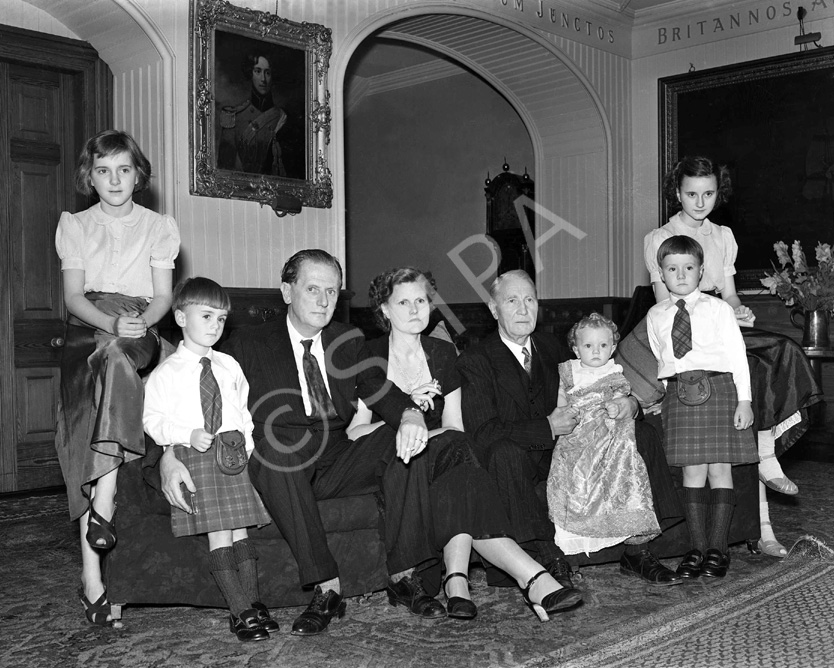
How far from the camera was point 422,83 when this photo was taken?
10.3 m

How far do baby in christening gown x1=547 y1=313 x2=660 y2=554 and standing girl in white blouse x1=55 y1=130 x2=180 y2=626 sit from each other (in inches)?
62.1

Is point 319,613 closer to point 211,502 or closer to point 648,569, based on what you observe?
point 211,502

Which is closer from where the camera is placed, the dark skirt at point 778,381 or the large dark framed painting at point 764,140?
the dark skirt at point 778,381

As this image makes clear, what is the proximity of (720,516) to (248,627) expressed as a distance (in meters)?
1.91

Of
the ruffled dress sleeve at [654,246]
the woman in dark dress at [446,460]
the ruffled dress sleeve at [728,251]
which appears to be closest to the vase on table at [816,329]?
the ruffled dress sleeve at [728,251]

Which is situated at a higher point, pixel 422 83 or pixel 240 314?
pixel 422 83

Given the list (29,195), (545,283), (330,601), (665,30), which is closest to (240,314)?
(29,195)

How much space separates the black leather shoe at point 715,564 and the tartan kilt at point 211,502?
1.75 metres

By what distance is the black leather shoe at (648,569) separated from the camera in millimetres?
3520

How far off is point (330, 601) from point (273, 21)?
4107 millimetres

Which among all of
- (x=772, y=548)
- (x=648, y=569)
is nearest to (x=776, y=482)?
(x=772, y=548)

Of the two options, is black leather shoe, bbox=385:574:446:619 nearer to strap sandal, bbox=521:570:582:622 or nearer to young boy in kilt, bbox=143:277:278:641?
strap sandal, bbox=521:570:582:622

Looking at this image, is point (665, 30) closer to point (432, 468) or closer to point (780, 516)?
point (780, 516)

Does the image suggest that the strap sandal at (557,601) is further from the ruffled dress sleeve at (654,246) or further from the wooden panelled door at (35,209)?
the wooden panelled door at (35,209)
